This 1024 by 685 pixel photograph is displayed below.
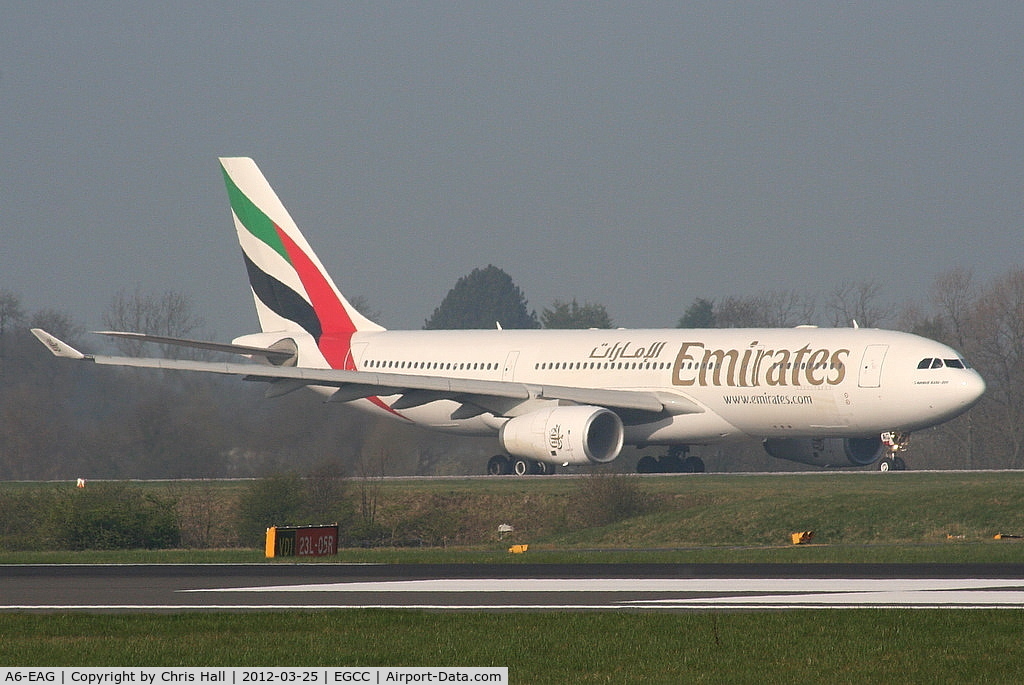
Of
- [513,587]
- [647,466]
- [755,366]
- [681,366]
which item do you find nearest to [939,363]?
[755,366]

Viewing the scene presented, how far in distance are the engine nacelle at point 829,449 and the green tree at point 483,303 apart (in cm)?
10124

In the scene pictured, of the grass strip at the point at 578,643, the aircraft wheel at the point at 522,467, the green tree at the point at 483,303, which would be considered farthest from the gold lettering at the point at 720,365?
the green tree at the point at 483,303

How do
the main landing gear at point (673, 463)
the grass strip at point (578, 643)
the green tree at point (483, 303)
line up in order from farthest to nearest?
the green tree at point (483, 303) → the main landing gear at point (673, 463) → the grass strip at point (578, 643)

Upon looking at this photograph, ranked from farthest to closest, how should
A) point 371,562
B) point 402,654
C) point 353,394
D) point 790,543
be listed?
point 353,394 → point 790,543 → point 371,562 → point 402,654

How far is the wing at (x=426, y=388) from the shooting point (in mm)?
44344

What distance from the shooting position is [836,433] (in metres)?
43.1

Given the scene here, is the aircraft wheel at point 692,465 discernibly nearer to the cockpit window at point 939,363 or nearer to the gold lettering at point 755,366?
the gold lettering at point 755,366

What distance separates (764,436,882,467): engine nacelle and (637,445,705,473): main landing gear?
2.20 meters

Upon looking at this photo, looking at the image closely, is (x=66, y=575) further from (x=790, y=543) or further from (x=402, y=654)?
(x=790, y=543)

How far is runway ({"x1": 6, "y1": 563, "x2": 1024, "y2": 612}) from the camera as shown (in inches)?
689

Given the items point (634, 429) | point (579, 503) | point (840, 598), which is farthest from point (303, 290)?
point (840, 598)

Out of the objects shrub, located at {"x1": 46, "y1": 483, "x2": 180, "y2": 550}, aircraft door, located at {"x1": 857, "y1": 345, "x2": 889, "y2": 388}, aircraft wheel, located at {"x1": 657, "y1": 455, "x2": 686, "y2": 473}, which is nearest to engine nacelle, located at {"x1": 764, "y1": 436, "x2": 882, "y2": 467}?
aircraft wheel, located at {"x1": 657, "y1": 455, "x2": 686, "y2": 473}

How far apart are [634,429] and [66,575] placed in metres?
24.8

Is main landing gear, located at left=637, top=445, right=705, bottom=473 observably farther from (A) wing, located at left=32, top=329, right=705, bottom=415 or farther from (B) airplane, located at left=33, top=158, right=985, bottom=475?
(A) wing, located at left=32, top=329, right=705, bottom=415
